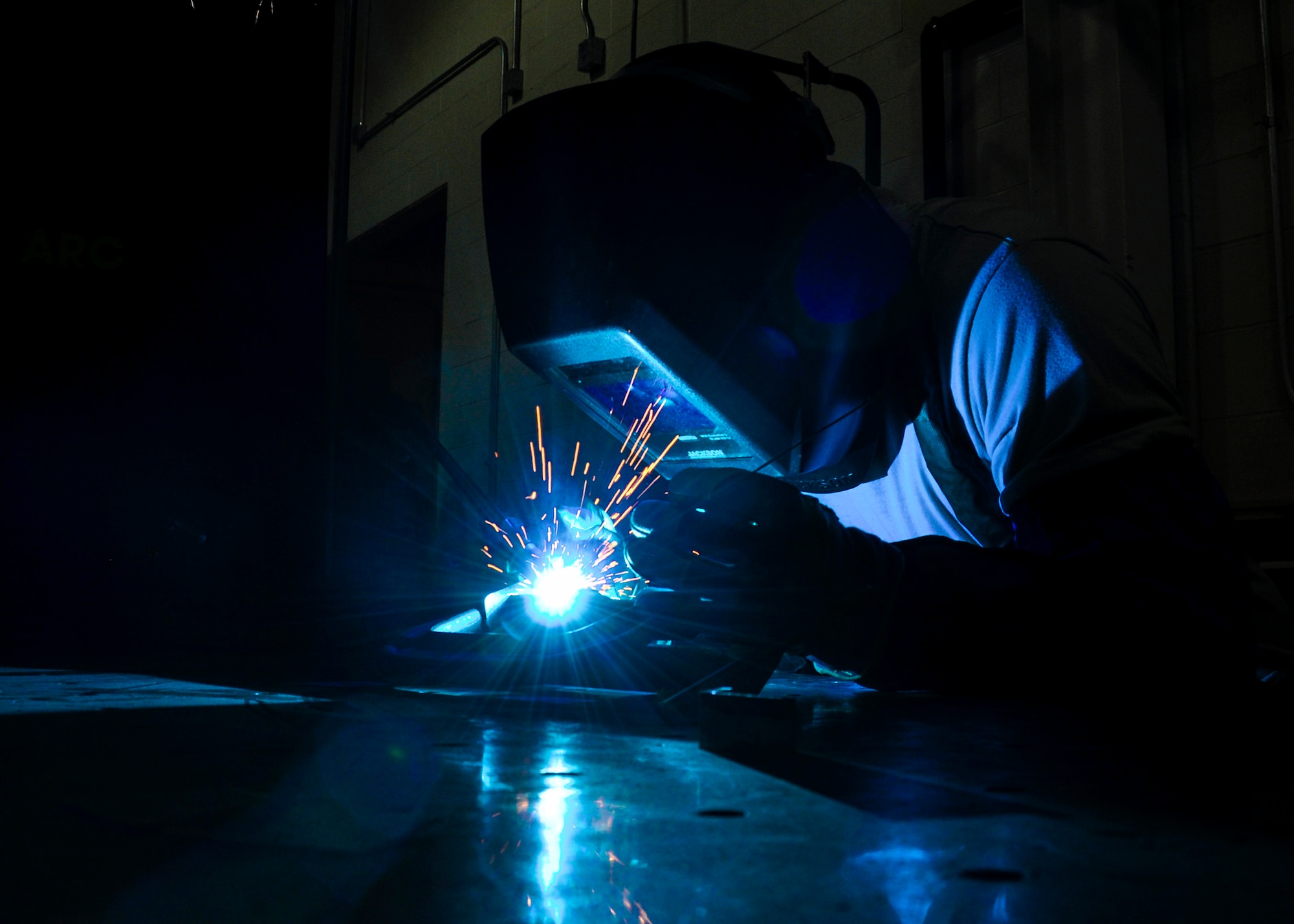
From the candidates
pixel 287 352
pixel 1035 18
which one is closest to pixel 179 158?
pixel 287 352

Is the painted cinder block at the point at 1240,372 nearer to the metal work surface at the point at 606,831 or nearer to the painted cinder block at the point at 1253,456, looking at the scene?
the painted cinder block at the point at 1253,456

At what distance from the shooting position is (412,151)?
4.39m

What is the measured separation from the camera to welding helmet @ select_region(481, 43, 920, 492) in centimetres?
98

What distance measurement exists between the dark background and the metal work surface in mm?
1152

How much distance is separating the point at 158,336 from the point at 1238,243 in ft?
6.53

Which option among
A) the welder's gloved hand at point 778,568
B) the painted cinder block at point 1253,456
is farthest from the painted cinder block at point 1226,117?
the welder's gloved hand at point 778,568

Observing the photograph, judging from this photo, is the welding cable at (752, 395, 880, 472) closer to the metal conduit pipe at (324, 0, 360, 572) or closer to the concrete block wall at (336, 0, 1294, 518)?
the concrete block wall at (336, 0, 1294, 518)

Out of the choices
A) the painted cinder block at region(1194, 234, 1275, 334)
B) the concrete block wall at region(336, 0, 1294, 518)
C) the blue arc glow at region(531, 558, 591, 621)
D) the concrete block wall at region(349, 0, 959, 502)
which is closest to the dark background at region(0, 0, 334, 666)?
the blue arc glow at region(531, 558, 591, 621)

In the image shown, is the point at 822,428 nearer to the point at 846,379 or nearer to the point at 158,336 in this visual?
the point at 846,379

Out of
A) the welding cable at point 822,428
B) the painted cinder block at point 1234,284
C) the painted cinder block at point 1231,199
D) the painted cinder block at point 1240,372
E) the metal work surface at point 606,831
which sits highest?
the painted cinder block at point 1231,199

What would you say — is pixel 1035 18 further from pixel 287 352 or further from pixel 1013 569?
pixel 287 352

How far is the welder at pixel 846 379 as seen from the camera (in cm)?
89

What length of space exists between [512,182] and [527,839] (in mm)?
800

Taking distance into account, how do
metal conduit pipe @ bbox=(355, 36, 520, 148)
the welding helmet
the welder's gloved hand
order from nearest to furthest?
the welder's gloved hand
the welding helmet
metal conduit pipe @ bbox=(355, 36, 520, 148)
